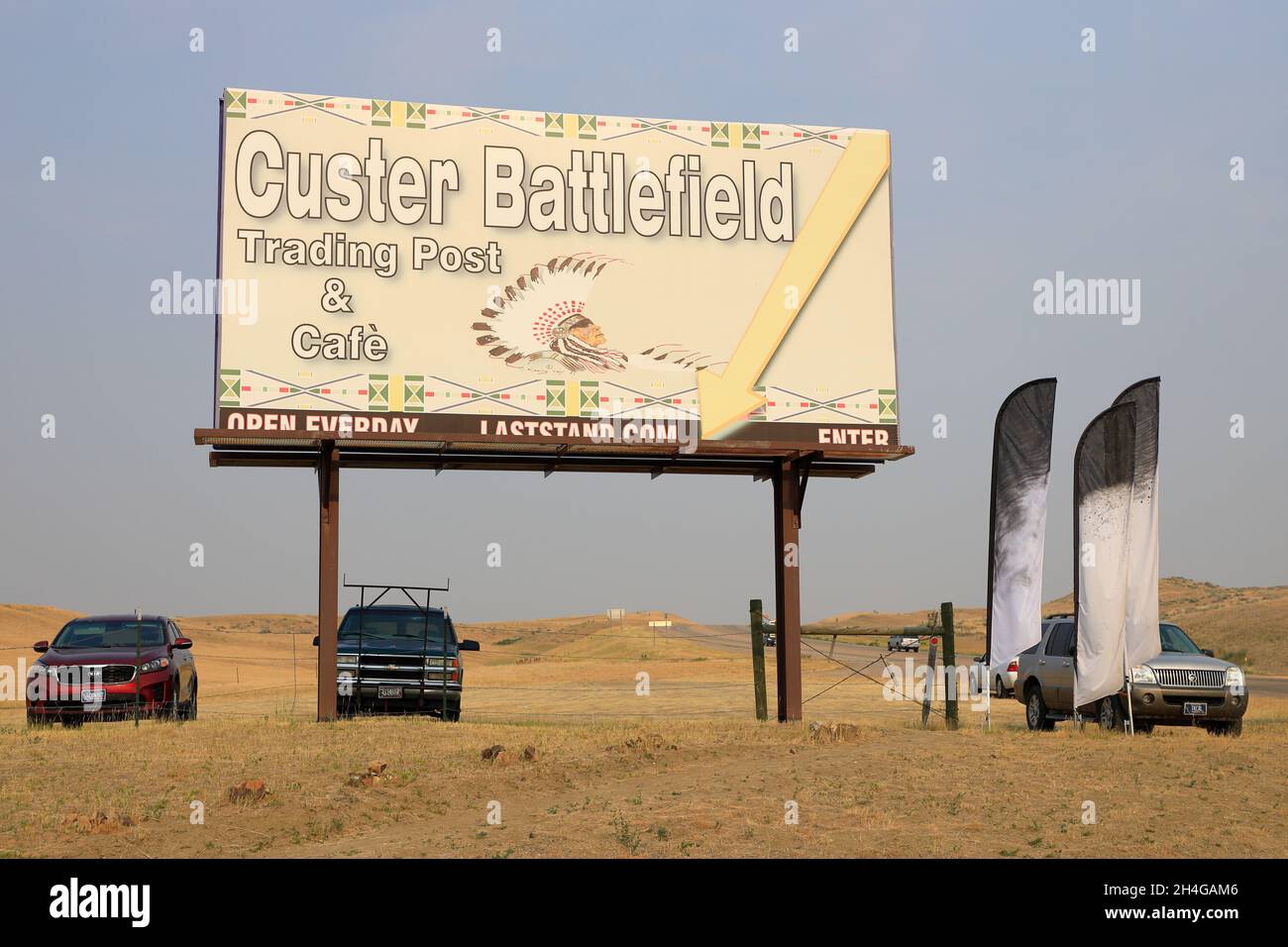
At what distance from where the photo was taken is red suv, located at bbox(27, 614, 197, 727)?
20344 millimetres

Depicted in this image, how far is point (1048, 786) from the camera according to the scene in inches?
567

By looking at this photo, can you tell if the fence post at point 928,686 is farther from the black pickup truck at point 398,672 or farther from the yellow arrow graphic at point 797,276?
the black pickup truck at point 398,672

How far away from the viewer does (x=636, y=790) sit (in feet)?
46.8

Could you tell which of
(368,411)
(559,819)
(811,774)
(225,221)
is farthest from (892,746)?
(225,221)

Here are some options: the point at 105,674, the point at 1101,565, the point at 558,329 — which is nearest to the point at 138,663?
the point at 105,674

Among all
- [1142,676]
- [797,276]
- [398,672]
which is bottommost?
[1142,676]

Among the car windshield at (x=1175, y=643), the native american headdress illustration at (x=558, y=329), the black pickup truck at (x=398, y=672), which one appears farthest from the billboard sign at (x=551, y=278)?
the car windshield at (x=1175, y=643)

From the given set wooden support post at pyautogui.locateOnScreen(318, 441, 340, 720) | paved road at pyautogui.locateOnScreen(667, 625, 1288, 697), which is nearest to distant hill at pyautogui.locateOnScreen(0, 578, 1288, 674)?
paved road at pyautogui.locateOnScreen(667, 625, 1288, 697)

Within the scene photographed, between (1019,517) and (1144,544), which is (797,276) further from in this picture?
(1144,544)

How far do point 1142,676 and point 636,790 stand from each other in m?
9.91

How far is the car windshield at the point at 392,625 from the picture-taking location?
72.5 ft

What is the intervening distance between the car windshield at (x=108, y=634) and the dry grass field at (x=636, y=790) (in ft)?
5.51

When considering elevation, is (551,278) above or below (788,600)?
above

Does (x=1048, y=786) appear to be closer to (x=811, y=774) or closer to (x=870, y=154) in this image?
(x=811, y=774)
